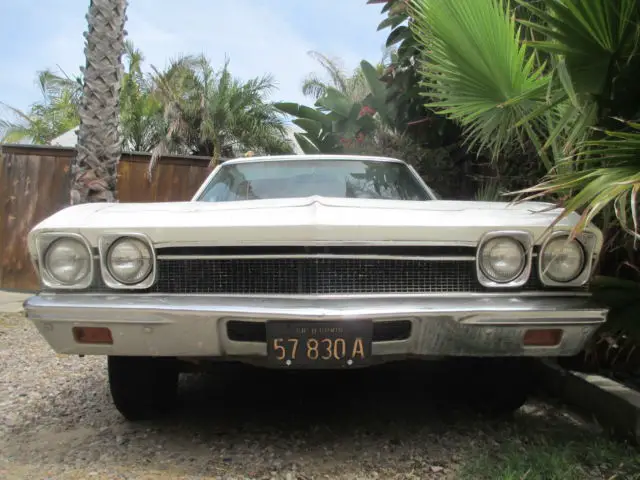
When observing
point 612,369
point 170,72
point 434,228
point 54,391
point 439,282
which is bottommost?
point 54,391

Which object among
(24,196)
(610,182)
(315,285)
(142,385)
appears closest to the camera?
(610,182)

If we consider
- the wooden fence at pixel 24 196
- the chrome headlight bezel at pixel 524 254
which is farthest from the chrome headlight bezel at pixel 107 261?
the wooden fence at pixel 24 196

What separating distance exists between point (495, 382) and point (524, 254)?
944mm

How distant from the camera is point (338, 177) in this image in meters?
3.89

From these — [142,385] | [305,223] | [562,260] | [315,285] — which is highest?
[305,223]

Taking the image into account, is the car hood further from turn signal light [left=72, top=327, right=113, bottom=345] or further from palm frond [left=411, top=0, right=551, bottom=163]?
palm frond [left=411, top=0, right=551, bottom=163]

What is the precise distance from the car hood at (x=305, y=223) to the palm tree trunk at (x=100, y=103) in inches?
167

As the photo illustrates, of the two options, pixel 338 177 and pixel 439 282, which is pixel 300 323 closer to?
pixel 439 282

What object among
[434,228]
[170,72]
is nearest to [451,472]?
[434,228]

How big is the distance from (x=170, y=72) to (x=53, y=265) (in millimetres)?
14140

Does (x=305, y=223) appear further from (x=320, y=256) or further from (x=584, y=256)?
(x=584, y=256)

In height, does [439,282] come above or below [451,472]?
above

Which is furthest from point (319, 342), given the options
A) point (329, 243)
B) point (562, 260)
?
point (562, 260)

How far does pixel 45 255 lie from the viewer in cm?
254
